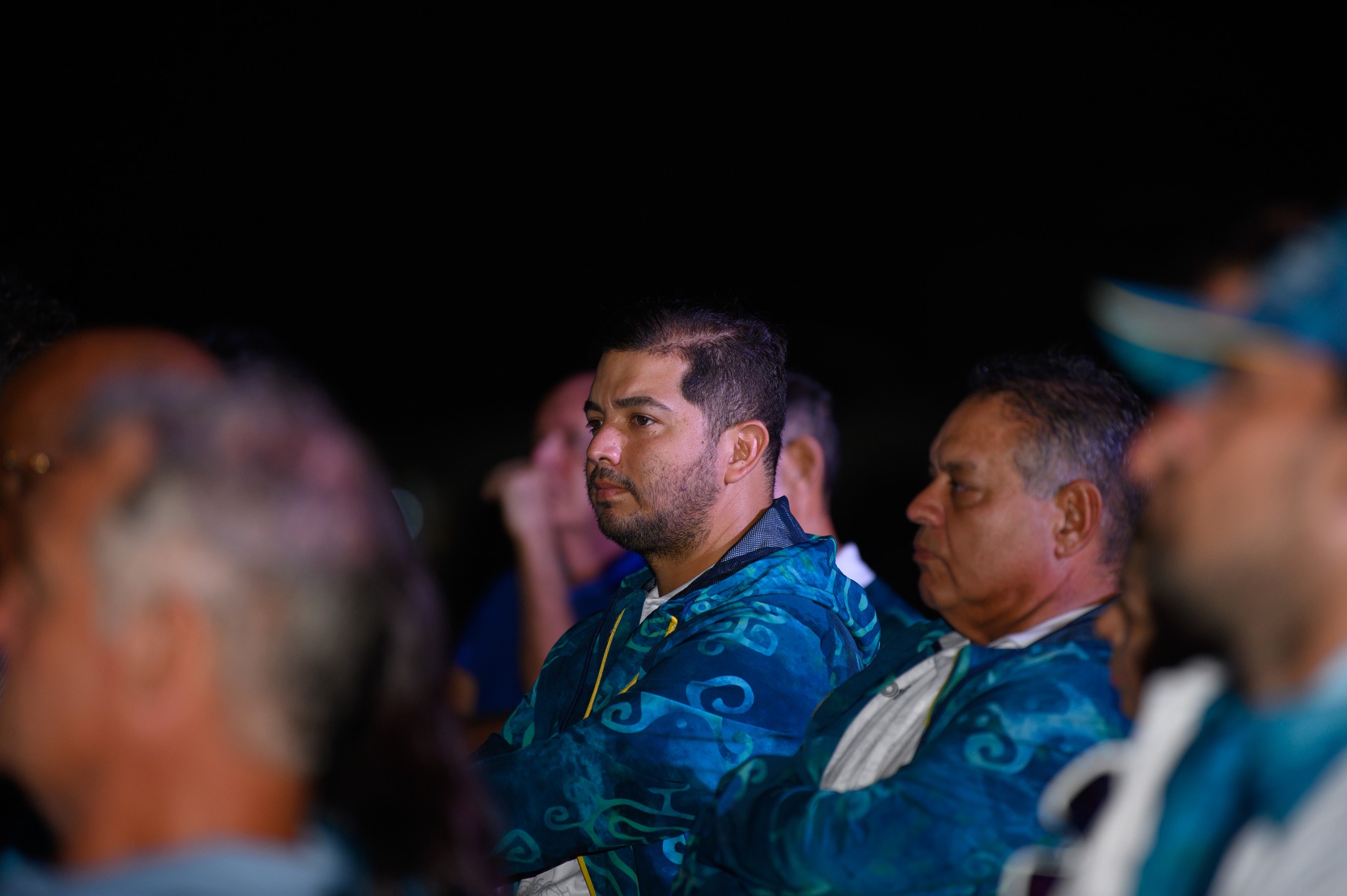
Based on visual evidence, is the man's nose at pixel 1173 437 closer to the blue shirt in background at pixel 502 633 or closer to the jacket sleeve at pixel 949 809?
the jacket sleeve at pixel 949 809

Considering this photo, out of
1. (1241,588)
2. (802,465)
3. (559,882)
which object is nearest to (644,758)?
(559,882)

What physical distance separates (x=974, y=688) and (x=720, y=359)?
3.08ft

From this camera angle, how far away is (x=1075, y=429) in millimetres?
1850

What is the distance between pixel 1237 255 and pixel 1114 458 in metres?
1.03

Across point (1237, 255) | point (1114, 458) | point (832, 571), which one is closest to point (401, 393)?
point (832, 571)

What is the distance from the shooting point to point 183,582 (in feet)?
2.90

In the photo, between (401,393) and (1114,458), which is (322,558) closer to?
(1114,458)

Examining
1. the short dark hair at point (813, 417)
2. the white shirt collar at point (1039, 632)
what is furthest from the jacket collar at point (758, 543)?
the short dark hair at point (813, 417)

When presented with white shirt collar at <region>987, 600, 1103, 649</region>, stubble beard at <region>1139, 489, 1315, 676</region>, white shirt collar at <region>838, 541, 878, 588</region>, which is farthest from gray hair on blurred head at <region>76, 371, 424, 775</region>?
white shirt collar at <region>838, 541, 878, 588</region>

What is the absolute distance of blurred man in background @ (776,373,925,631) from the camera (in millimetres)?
2689

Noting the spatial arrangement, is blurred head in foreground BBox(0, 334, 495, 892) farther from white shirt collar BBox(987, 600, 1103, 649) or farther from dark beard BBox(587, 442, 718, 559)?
dark beard BBox(587, 442, 718, 559)

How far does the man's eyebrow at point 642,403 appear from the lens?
2203mm

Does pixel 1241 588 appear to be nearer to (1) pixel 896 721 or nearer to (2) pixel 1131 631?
(2) pixel 1131 631

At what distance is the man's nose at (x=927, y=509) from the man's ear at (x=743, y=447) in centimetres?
40
